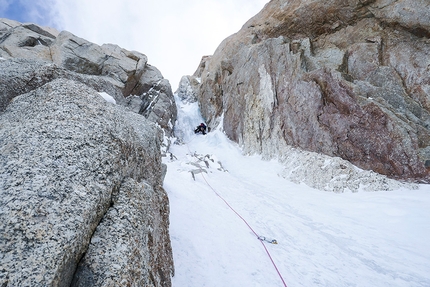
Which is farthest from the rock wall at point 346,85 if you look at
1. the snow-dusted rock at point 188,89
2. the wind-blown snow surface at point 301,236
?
the snow-dusted rock at point 188,89

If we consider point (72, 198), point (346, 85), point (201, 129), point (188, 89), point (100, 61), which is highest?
point (188, 89)

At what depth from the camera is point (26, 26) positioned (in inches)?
893

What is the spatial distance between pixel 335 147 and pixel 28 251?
1140 cm

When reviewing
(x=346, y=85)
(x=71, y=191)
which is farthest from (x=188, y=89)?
(x=71, y=191)

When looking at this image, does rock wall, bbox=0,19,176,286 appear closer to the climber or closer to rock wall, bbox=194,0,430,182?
rock wall, bbox=194,0,430,182

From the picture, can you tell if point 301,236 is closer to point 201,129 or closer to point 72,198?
point 72,198

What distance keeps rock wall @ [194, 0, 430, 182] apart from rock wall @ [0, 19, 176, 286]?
929 centimetres

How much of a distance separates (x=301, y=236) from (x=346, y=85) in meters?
8.12

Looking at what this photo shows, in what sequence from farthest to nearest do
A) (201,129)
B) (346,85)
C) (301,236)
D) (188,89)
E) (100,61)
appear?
(188,89)
(201,129)
(100,61)
(346,85)
(301,236)

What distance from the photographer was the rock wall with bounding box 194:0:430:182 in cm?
905

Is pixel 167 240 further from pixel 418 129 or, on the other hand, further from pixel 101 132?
pixel 418 129

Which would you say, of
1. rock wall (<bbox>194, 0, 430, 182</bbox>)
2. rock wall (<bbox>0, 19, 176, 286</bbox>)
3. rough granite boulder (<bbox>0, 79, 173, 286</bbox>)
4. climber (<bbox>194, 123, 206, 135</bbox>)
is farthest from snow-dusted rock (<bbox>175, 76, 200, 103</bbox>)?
rough granite boulder (<bbox>0, 79, 173, 286</bbox>)

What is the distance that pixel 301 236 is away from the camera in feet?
19.0

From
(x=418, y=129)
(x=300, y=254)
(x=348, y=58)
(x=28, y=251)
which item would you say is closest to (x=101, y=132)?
(x=28, y=251)
